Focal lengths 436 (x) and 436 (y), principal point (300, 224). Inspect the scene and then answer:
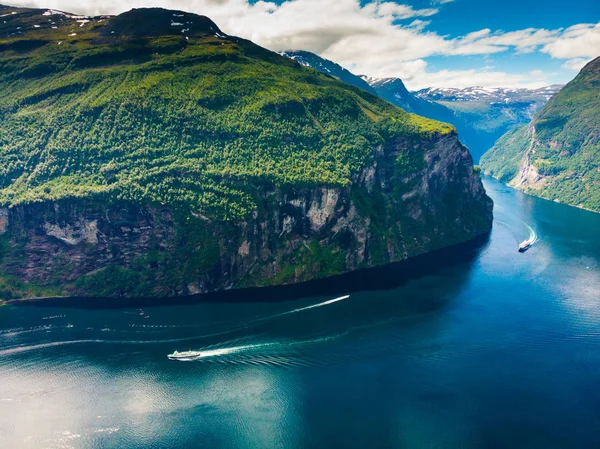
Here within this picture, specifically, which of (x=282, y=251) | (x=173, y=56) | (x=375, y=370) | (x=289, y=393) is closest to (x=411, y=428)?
(x=375, y=370)

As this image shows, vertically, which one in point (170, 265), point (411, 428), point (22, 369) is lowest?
point (411, 428)

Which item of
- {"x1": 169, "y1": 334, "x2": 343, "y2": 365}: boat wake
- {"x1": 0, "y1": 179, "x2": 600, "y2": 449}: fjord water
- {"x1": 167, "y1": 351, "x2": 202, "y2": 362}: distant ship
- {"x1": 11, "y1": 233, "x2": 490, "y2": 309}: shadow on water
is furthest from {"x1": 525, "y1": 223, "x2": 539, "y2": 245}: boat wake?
{"x1": 167, "y1": 351, "x2": 202, "y2": 362}: distant ship

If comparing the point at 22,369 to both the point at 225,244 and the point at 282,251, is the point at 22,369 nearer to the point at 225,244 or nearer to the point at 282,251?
the point at 225,244

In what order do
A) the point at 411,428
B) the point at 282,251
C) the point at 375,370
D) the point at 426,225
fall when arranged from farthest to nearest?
1. the point at 426,225
2. the point at 282,251
3. the point at 375,370
4. the point at 411,428

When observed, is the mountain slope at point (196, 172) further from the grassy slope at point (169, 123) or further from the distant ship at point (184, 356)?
the distant ship at point (184, 356)

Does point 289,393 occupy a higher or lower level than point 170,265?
lower

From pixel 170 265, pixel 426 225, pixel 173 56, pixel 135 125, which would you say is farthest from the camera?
pixel 173 56

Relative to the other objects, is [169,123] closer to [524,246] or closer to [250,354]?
[250,354]

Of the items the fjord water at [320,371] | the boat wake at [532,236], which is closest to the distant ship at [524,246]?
the boat wake at [532,236]
